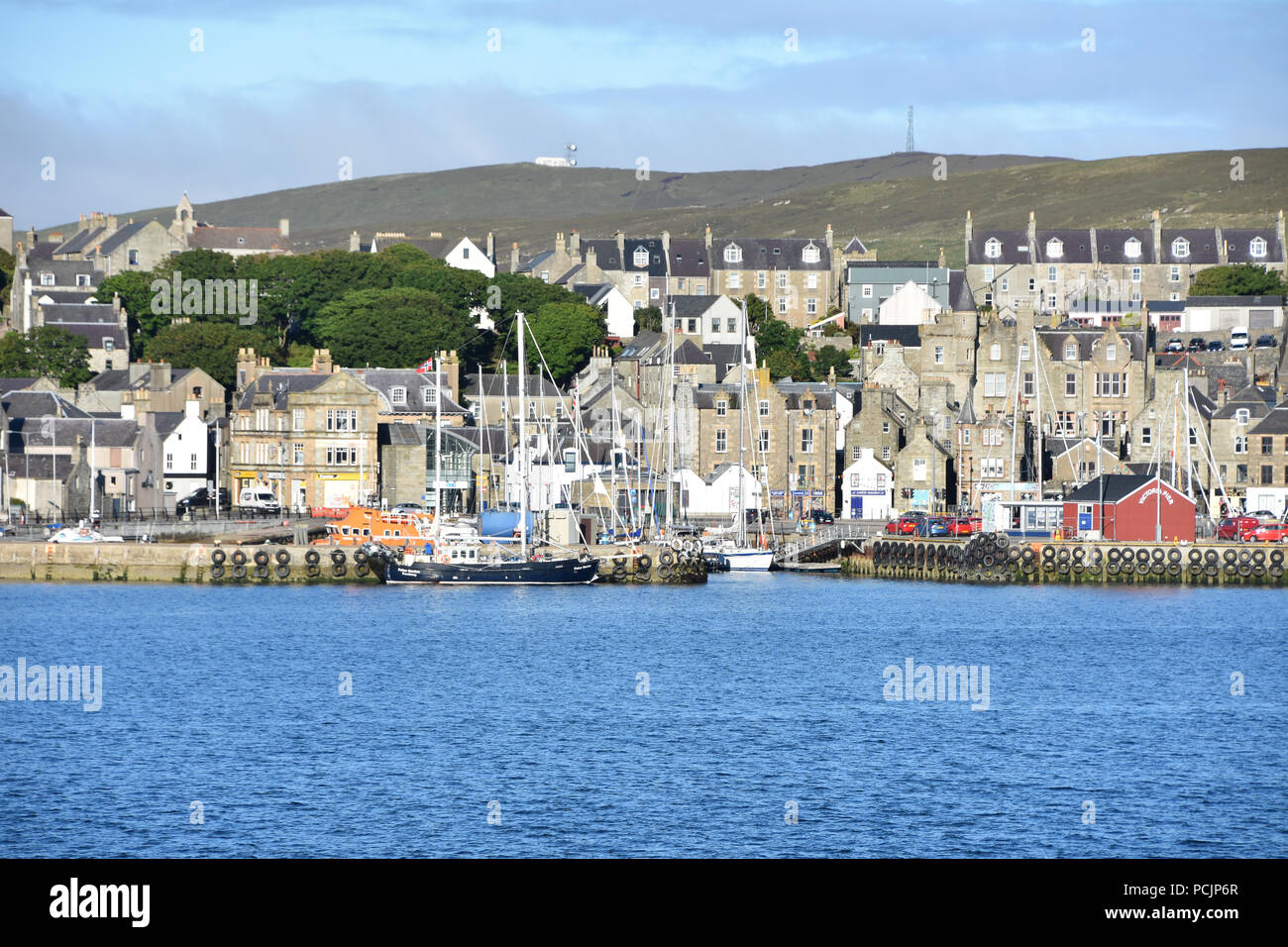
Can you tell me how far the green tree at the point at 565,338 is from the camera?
112m

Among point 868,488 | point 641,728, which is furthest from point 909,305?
point 641,728

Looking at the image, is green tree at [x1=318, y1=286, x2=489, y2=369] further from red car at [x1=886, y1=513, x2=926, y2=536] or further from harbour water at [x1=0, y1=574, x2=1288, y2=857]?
harbour water at [x1=0, y1=574, x2=1288, y2=857]

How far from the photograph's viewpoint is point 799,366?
11550cm

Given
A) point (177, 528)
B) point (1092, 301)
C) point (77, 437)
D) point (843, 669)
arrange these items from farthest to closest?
point (1092, 301) → point (77, 437) → point (177, 528) → point (843, 669)

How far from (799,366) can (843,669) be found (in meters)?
68.6

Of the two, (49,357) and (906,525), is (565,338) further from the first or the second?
(906,525)

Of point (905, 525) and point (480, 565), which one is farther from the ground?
point (905, 525)

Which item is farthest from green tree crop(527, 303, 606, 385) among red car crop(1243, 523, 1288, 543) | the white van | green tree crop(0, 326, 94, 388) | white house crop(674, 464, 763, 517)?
red car crop(1243, 523, 1288, 543)

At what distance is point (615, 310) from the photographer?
418 ft

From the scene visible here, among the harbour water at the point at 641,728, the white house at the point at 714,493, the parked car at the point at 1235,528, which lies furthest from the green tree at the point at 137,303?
the parked car at the point at 1235,528

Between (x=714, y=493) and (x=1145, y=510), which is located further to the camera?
(x=714, y=493)

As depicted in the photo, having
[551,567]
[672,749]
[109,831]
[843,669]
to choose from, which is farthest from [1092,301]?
[109,831]

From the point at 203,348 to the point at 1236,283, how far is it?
78.4 meters
